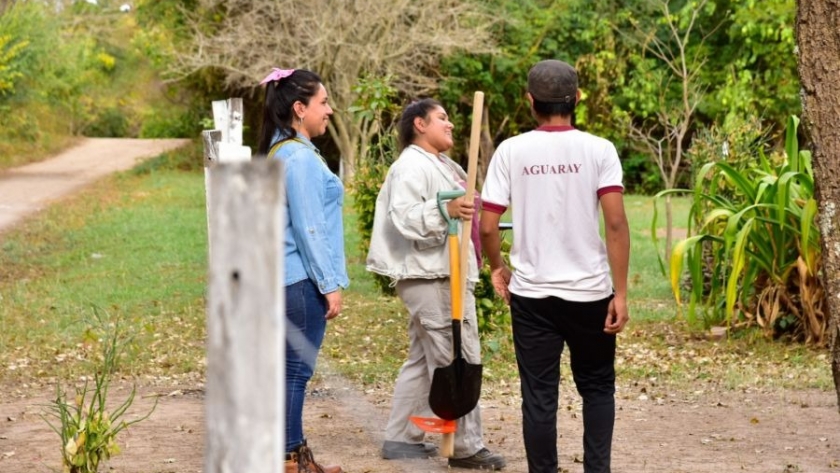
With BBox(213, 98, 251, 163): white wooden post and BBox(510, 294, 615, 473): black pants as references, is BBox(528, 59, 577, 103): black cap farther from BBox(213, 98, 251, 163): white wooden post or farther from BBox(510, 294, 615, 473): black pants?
BBox(213, 98, 251, 163): white wooden post

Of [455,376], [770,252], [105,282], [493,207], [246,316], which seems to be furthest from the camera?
[105,282]

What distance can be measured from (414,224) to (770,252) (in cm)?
435

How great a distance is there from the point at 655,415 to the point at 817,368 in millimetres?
1702

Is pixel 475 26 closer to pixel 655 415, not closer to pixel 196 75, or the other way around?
pixel 196 75

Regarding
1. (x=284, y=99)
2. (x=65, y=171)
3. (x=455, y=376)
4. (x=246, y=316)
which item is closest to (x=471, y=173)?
(x=284, y=99)

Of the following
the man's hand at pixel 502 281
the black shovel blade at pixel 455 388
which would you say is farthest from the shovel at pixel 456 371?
the man's hand at pixel 502 281

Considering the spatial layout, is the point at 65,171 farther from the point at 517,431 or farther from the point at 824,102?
the point at 824,102

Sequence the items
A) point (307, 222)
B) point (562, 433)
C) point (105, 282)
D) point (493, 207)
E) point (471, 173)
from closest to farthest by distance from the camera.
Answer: point (493, 207), point (307, 222), point (471, 173), point (562, 433), point (105, 282)

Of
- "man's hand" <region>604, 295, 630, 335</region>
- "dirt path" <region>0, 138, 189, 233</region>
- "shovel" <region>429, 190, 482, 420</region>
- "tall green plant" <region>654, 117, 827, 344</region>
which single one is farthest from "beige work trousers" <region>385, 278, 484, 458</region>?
"dirt path" <region>0, 138, 189, 233</region>

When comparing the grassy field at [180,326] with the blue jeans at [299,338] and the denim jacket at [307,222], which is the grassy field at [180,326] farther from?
the denim jacket at [307,222]

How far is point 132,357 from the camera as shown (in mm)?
8570

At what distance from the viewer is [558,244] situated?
455cm

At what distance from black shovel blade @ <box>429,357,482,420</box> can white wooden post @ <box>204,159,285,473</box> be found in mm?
3096

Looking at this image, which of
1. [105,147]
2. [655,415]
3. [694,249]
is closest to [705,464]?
[655,415]
